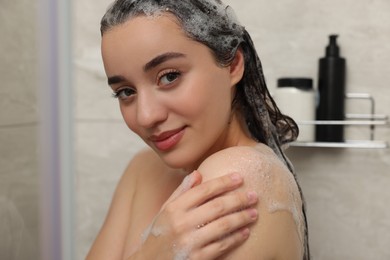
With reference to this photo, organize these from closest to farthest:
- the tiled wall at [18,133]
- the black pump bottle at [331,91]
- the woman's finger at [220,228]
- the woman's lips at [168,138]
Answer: the woman's finger at [220,228], the woman's lips at [168,138], the tiled wall at [18,133], the black pump bottle at [331,91]

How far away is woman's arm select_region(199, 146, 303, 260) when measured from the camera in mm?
654

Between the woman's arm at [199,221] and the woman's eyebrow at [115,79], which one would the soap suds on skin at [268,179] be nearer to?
the woman's arm at [199,221]

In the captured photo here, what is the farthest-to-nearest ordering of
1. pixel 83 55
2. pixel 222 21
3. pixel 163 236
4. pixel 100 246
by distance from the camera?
pixel 83 55, pixel 100 246, pixel 222 21, pixel 163 236

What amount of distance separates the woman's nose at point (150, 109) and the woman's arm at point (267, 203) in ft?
0.35

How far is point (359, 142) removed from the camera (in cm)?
111

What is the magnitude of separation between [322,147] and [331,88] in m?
0.16

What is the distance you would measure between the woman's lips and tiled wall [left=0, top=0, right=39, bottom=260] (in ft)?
1.34

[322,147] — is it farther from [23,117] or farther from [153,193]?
[23,117]

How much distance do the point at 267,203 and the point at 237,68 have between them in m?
0.25

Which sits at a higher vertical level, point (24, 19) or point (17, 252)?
point (24, 19)

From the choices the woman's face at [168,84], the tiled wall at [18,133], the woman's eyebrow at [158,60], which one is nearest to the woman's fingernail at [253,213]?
the woman's face at [168,84]

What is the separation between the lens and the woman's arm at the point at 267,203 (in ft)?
2.15

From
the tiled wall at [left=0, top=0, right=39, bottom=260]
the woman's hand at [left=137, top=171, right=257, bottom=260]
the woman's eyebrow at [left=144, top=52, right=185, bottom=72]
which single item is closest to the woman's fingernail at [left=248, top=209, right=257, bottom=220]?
the woman's hand at [left=137, top=171, right=257, bottom=260]

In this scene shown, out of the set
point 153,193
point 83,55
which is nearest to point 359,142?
point 153,193
